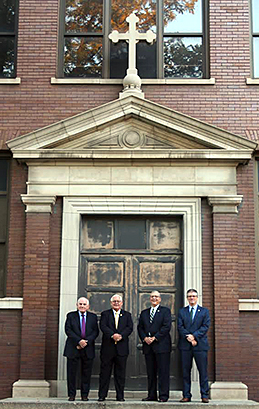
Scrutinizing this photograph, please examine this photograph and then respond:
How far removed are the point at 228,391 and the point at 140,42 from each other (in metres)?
7.14

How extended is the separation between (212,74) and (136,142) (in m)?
2.22

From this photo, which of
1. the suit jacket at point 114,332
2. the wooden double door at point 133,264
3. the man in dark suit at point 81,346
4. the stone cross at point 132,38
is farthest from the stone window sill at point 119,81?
the suit jacket at point 114,332

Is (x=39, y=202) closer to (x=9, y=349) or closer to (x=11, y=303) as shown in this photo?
(x=11, y=303)

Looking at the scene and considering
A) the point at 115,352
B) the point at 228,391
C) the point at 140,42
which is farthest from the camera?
the point at 140,42

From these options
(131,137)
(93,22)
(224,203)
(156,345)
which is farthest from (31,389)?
(93,22)

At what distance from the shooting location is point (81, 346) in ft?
36.6

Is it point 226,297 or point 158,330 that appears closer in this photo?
Result: point 158,330

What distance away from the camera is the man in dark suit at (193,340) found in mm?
11070

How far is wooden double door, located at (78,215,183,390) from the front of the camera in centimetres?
1265

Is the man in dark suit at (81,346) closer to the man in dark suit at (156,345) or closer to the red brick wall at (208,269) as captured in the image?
the man in dark suit at (156,345)

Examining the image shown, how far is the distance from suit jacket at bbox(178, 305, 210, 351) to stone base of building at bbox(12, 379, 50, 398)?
2610 millimetres

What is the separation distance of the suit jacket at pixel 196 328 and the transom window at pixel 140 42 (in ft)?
17.0

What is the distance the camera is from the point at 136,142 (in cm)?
1292

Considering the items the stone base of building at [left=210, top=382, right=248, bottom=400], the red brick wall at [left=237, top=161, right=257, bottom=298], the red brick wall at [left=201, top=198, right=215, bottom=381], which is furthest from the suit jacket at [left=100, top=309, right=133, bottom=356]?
the red brick wall at [left=237, top=161, right=257, bottom=298]
